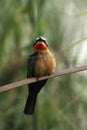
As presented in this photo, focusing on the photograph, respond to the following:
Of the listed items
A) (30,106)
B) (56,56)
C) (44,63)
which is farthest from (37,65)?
(56,56)

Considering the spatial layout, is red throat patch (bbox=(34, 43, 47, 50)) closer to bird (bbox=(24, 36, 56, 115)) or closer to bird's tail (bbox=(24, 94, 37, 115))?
bird (bbox=(24, 36, 56, 115))

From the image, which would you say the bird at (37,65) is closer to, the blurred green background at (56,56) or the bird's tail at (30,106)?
the bird's tail at (30,106)

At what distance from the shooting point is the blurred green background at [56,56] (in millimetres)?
3287

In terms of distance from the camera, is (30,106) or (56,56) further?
(56,56)

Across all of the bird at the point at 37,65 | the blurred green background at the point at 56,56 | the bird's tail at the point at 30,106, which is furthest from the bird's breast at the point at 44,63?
the blurred green background at the point at 56,56

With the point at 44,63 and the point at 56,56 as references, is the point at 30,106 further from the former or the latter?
the point at 56,56

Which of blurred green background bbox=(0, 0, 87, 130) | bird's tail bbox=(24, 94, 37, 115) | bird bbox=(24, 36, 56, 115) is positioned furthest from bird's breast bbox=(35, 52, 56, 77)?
blurred green background bbox=(0, 0, 87, 130)

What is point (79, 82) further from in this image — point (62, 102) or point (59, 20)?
point (59, 20)

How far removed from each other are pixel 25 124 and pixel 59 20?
0.67 metres

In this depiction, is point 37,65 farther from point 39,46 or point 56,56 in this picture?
point 56,56

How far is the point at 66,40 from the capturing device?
3434 mm

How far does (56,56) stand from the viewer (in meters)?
3.45

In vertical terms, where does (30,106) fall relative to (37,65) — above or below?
below

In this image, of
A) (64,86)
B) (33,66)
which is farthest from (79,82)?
(33,66)
